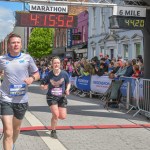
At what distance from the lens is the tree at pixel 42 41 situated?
64.0 metres

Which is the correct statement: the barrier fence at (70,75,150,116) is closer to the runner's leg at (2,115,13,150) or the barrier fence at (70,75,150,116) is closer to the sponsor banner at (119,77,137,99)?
the sponsor banner at (119,77,137,99)

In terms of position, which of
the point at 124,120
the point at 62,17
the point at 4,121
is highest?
the point at 62,17

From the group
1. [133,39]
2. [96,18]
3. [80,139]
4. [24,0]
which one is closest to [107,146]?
[80,139]

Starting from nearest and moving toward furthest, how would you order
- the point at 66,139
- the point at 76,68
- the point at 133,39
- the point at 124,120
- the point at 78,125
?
1. the point at 66,139
2. the point at 78,125
3. the point at 124,120
4. the point at 76,68
5. the point at 133,39

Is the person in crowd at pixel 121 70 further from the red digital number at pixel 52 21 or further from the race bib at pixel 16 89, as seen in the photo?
the race bib at pixel 16 89

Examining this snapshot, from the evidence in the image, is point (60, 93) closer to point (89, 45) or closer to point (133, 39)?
point (133, 39)

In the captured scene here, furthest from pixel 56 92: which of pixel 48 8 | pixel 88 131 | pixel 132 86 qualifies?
pixel 48 8

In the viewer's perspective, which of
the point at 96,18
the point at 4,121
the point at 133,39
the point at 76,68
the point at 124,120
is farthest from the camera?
the point at 96,18

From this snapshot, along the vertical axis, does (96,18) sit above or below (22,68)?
above

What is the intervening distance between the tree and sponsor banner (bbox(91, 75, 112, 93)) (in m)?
46.9

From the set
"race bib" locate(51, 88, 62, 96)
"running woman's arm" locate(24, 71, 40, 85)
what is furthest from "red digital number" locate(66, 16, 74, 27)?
"running woman's arm" locate(24, 71, 40, 85)

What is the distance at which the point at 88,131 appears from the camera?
8797 mm

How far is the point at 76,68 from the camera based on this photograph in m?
20.7

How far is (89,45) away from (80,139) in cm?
3133
